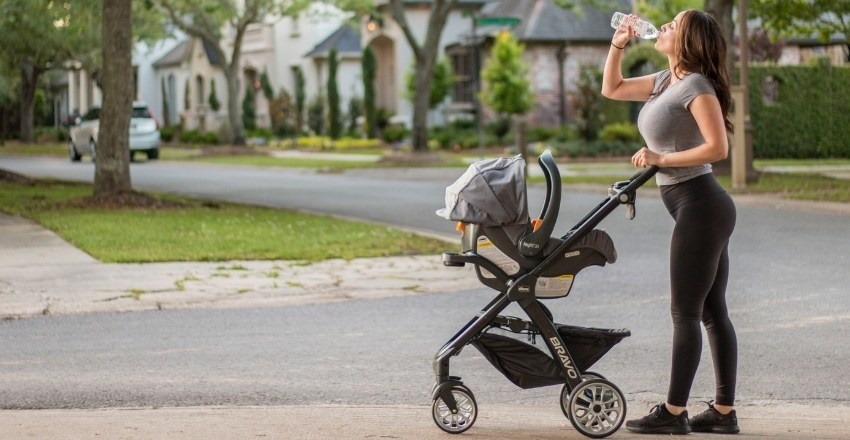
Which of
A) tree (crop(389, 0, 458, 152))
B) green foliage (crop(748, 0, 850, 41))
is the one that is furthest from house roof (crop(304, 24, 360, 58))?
green foliage (crop(748, 0, 850, 41))

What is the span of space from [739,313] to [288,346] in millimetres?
3221

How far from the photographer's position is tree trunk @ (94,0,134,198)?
771 inches

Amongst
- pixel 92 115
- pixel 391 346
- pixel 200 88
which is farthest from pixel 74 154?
pixel 391 346

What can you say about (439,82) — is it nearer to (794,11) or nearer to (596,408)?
(794,11)

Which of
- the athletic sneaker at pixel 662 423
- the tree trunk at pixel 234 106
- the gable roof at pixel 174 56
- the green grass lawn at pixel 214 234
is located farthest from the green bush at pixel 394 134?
the athletic sneaker at pixel 662 423

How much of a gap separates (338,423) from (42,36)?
3580cm

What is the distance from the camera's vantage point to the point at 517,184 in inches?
239

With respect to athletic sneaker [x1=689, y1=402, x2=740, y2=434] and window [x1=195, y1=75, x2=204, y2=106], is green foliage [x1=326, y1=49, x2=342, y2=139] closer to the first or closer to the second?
window [x1=195, y1=75, x2=204, y2=106]

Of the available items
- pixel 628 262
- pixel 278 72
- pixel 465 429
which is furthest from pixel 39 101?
pixel 465 429

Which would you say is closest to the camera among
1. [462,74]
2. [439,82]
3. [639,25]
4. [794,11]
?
[639,25]

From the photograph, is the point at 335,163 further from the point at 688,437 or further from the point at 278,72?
the point at 688,437

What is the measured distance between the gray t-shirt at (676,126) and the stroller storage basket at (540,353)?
28.6 inches

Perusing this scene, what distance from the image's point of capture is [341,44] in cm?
5606

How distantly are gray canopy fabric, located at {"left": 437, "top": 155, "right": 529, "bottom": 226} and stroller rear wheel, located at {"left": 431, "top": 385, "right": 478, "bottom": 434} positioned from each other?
751 mm
